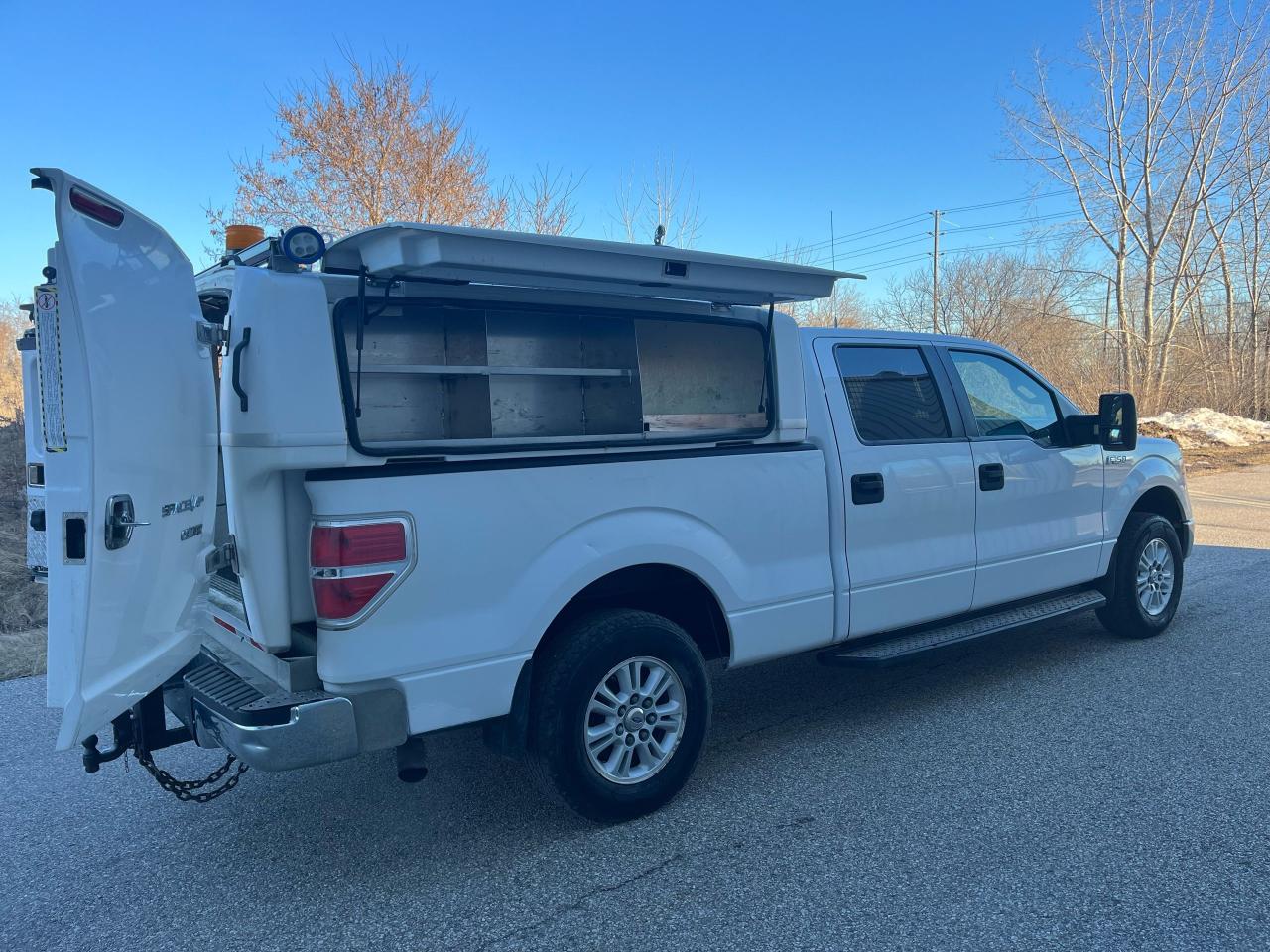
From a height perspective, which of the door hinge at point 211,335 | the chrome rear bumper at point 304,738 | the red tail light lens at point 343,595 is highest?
the door hinge at point 211,335

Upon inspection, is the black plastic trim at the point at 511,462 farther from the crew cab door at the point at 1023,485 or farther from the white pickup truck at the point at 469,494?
the crew cab door at the point at 1023,485

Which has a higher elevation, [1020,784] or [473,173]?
[473,173]

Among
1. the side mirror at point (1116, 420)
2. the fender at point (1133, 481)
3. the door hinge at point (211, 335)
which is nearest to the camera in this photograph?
the door hinge at point (211, 335)

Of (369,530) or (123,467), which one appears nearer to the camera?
(123,467)

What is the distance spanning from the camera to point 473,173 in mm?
12352

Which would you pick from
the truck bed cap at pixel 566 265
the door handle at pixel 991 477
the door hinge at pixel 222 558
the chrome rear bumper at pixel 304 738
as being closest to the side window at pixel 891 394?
the door handle at pixel 991 477

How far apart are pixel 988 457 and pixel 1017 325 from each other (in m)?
25.9

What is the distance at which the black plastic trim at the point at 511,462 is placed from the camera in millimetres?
2838

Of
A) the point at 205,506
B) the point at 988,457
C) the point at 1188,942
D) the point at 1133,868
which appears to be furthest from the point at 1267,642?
the point at 205,506

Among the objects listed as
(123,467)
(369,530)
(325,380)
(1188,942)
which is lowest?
(1188,942)

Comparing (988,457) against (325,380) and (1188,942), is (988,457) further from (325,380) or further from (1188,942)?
(325,380)

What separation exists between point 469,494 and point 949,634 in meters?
2.74

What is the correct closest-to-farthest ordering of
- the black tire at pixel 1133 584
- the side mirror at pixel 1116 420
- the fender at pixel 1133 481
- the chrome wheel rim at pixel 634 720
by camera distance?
the chrome wheel rim at pixel 634 720 < the side mirror at pixel 1116 420 < the fender at pixel 1133 481 < the black tire at pixel 1133 584

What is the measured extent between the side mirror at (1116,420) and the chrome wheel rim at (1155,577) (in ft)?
3.05
